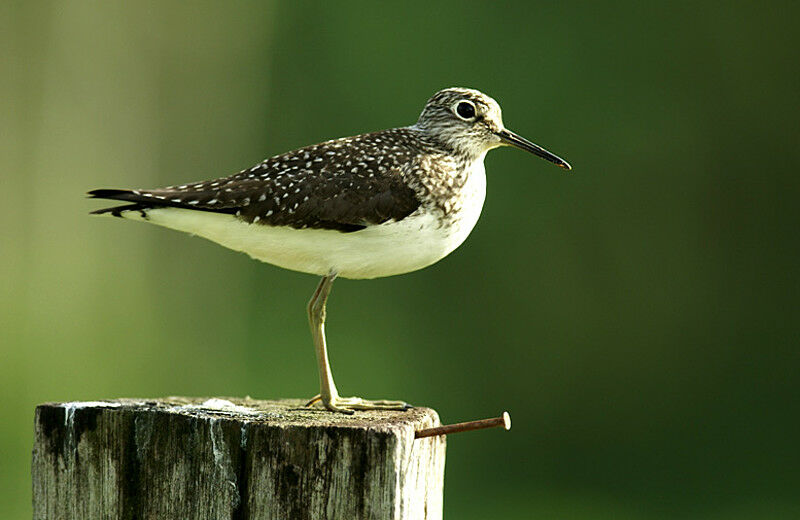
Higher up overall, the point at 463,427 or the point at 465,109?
the point at 465,109

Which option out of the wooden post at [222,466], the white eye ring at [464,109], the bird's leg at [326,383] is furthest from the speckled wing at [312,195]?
the wooden post at [222,466]

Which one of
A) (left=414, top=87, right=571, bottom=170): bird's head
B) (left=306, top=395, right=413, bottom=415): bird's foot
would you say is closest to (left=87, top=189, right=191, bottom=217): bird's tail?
(left=306, top=395, right=413, bottom=415): bird's foot

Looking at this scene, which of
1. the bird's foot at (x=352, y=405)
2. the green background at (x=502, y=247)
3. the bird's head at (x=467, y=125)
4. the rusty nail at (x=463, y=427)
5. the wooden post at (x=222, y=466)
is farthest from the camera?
the green background at (x=502, y=247)

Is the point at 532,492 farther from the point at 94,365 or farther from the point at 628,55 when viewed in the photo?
the point at 628,55

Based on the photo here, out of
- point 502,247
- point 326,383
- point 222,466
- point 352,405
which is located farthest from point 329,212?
point 502,247

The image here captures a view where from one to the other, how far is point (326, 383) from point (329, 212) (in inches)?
31.4

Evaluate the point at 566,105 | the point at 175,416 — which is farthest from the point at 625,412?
the point at 175,416

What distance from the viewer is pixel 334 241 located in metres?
5.13

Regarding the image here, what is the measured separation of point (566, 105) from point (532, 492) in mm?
6253

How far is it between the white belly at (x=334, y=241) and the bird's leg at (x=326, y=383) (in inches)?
5.4

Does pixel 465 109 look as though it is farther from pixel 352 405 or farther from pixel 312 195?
pixel 352 405

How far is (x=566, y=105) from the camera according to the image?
16578 millimetres

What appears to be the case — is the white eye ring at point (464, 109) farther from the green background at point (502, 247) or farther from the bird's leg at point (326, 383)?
the green background at point (502, 247)

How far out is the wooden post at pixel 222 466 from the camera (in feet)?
12.2
